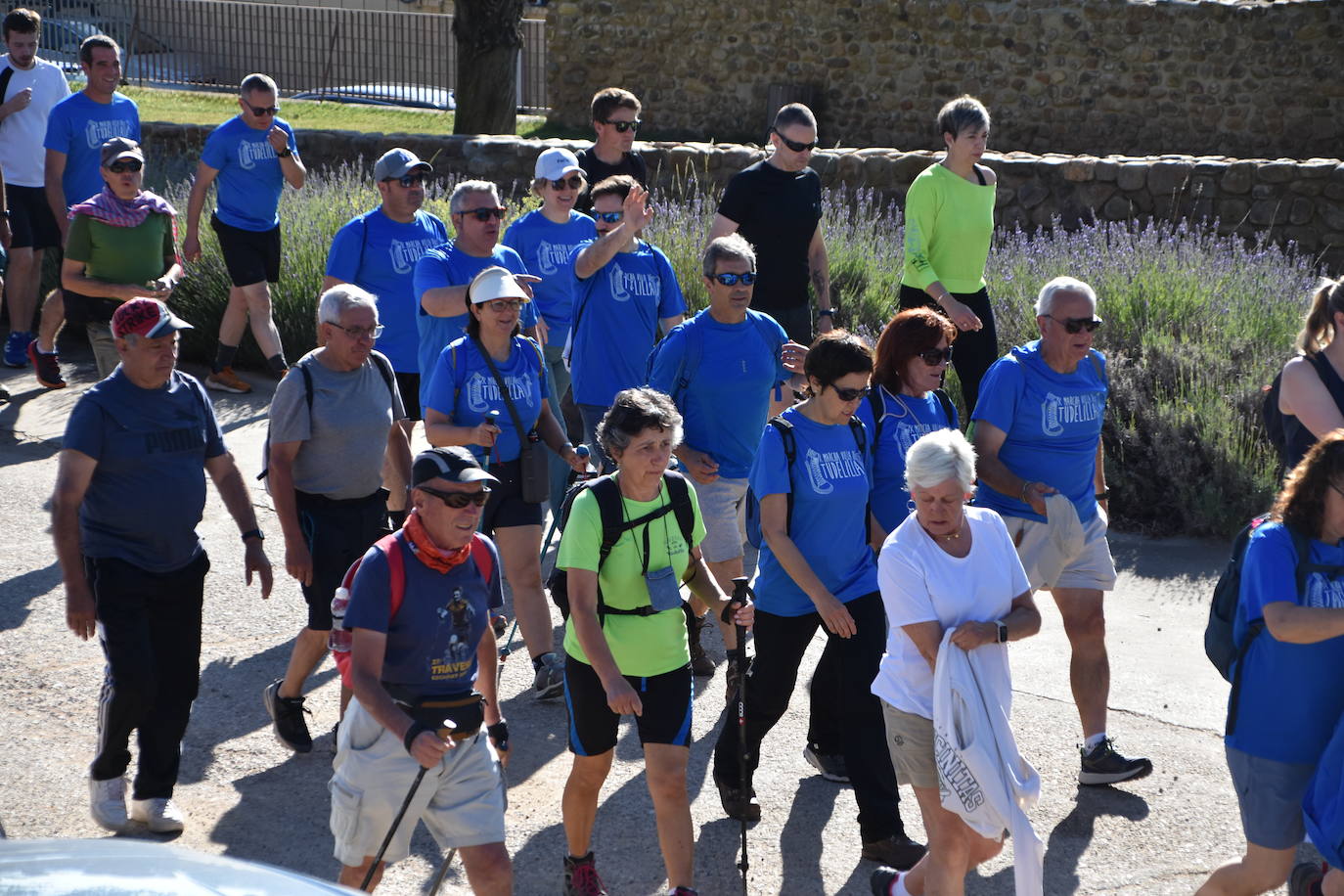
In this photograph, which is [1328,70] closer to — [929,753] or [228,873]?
[929,753]

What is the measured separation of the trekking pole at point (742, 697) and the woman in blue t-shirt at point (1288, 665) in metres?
1.48

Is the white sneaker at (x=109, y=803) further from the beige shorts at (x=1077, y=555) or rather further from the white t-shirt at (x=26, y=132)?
the white t-shirt at (x=26, y=132)

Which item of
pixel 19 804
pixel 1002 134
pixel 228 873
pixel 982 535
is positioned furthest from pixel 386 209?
pixel 1002 134

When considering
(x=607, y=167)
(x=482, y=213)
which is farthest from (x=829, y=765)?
(x=607, y=167)

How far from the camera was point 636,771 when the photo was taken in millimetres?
5887

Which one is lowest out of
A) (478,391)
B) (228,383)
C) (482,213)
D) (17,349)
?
(228,383)

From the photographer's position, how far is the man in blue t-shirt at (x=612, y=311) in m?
7.08

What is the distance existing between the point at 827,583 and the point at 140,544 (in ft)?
7.71

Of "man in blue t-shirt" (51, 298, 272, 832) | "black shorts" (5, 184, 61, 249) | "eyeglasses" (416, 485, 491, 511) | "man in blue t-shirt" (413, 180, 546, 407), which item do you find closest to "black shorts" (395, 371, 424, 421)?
"man in blue t-shirt" (413, 180, 546, 407)

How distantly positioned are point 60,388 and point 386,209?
173 inches

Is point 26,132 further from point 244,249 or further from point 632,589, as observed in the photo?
point 632,589

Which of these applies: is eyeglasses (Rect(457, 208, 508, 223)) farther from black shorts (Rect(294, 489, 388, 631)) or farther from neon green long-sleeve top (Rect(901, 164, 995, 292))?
neon green long-sleeve top (Rect(901, 164, 995, 292))

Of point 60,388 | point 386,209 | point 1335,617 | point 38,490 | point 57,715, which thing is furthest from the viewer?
point 60,388

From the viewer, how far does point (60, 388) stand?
1095 cm
